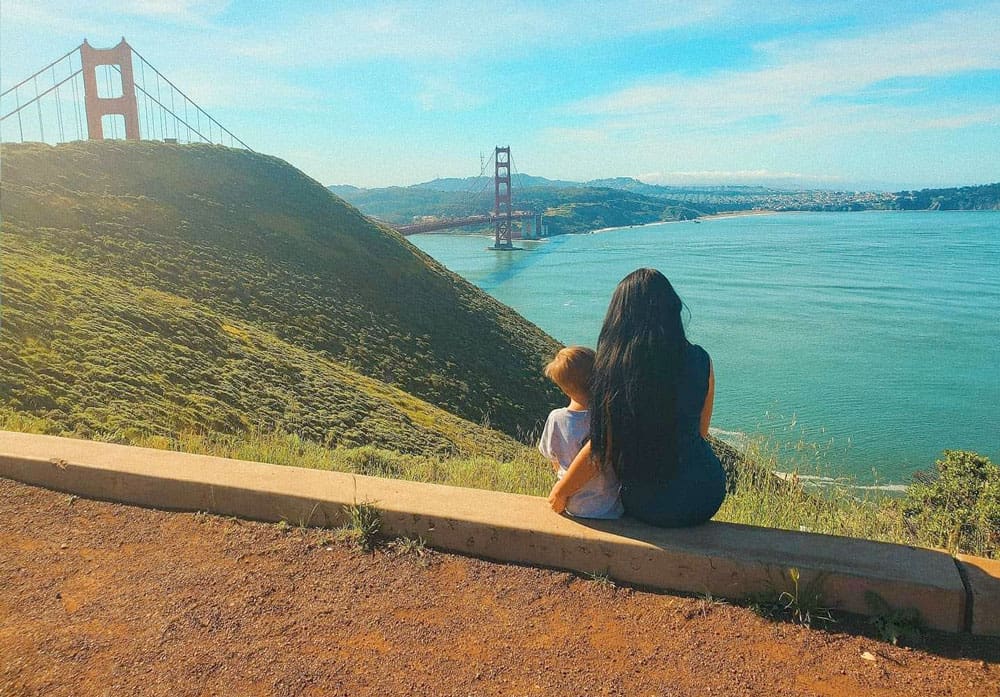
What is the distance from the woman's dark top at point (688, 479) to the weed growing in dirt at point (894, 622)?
0.53 meters

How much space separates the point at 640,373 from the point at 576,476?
440mm

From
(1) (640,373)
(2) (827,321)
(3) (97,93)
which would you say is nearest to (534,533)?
(1) (640,373)

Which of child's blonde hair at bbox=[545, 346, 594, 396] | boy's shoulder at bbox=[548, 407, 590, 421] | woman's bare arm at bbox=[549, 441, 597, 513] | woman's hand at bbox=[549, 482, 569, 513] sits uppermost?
child's blonde hair at bbox=[545, 346, 594, 396]

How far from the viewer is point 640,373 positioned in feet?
7.58

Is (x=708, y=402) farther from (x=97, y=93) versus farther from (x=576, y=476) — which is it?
(x=97, y=93)

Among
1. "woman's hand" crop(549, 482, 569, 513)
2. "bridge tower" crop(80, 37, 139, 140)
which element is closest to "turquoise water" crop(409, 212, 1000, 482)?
"woman's hand" crop(549, 482, 569, 513)

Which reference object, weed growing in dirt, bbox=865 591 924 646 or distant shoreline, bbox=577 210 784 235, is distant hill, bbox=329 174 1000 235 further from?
weed growing in dirt, bbox=865 591 924 646

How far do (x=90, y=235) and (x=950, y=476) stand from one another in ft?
55.1

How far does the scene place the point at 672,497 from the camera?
2457mm

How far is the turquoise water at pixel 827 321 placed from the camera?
22188mm

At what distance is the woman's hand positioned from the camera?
2.58m

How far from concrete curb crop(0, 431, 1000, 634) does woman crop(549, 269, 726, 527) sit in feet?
0.44

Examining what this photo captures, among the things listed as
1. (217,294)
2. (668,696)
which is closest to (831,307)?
(217,294)

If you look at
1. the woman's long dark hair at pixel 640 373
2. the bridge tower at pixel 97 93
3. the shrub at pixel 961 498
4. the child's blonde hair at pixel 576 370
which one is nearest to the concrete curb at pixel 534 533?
the woman's long dark hair at pixel 640 373
